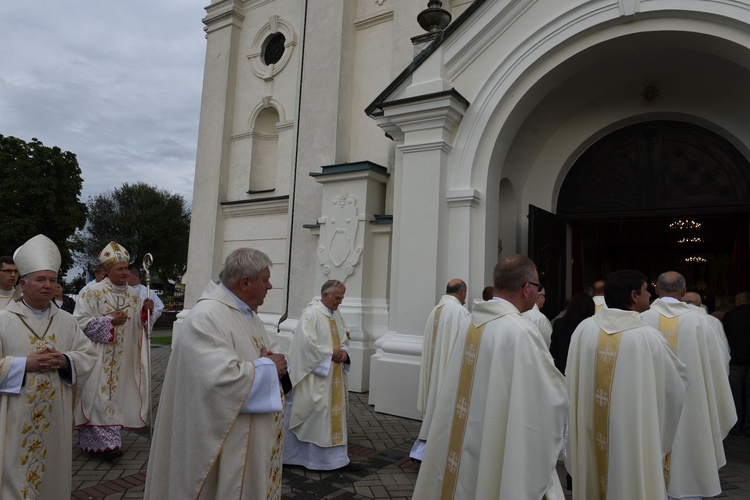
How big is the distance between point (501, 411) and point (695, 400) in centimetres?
285

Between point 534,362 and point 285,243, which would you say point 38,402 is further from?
point 285,243

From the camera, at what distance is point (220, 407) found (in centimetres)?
276

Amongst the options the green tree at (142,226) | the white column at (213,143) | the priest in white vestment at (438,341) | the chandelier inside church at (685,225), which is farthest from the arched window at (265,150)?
the green tree at (142,226)

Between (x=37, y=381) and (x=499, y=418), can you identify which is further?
(x=37, y=381)

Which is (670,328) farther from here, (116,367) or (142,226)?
(142,226)

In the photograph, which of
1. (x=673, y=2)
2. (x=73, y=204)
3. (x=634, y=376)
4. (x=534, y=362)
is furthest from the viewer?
(x=73, y=204)

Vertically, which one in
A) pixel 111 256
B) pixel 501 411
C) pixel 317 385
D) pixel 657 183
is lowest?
pixel 317 385

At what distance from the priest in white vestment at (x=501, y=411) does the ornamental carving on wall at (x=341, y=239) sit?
6220 millimetres

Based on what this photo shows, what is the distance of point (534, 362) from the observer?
8.85ft

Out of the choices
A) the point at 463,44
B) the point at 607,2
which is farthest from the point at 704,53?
the point at 463,44

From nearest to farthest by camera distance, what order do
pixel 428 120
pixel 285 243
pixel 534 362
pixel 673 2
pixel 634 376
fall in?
pixel 534 362, pixel 634 376, pixel 673 2, pixel 428 120, pixel 285 243

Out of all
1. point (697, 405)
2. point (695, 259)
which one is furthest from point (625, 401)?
point (695, 259)

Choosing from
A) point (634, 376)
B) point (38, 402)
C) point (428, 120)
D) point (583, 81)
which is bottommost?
point (38, 402)

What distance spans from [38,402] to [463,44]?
257 inches
